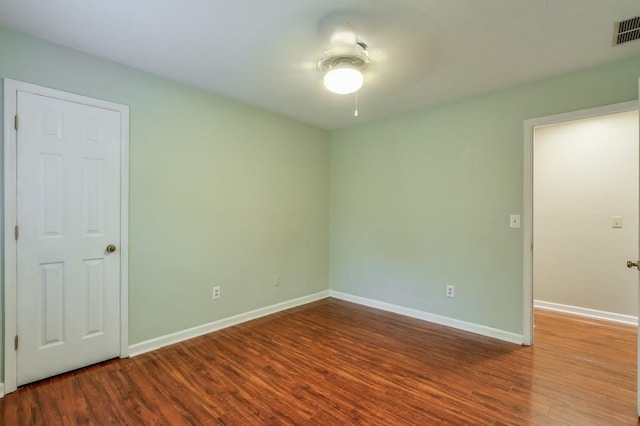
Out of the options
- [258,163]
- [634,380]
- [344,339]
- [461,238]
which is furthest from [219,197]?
[634,380]

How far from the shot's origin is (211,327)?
3203 millimetres

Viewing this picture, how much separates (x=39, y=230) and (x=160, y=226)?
0.83 m

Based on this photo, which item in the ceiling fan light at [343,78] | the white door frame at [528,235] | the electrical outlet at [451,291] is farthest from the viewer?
the electrical outlet at [451,291]

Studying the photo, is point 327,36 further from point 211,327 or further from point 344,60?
point 211,327

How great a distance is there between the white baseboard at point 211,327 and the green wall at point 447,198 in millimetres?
778

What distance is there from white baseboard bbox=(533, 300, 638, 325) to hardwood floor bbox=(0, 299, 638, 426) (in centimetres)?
24

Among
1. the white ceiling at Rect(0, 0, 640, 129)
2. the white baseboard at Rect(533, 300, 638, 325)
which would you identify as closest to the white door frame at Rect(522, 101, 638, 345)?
the white ceiling at Rect(0, 0, 640, 129)

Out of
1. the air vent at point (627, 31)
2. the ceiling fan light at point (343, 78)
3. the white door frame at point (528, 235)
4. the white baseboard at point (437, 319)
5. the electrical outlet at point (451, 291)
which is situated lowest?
the white baseboard at point (437, 319)

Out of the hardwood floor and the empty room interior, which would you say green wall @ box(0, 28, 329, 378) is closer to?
the empty room interior

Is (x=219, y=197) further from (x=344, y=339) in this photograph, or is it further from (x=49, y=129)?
(x=344, y=339)

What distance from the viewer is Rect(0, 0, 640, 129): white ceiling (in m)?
1.85

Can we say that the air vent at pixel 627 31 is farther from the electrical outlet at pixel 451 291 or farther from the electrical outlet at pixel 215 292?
the electrical outlet at pixel 215 292

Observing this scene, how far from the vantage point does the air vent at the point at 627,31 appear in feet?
6.47

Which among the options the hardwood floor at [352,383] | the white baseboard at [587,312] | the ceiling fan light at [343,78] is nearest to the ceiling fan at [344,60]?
the ceiling fan light at [343,78]
